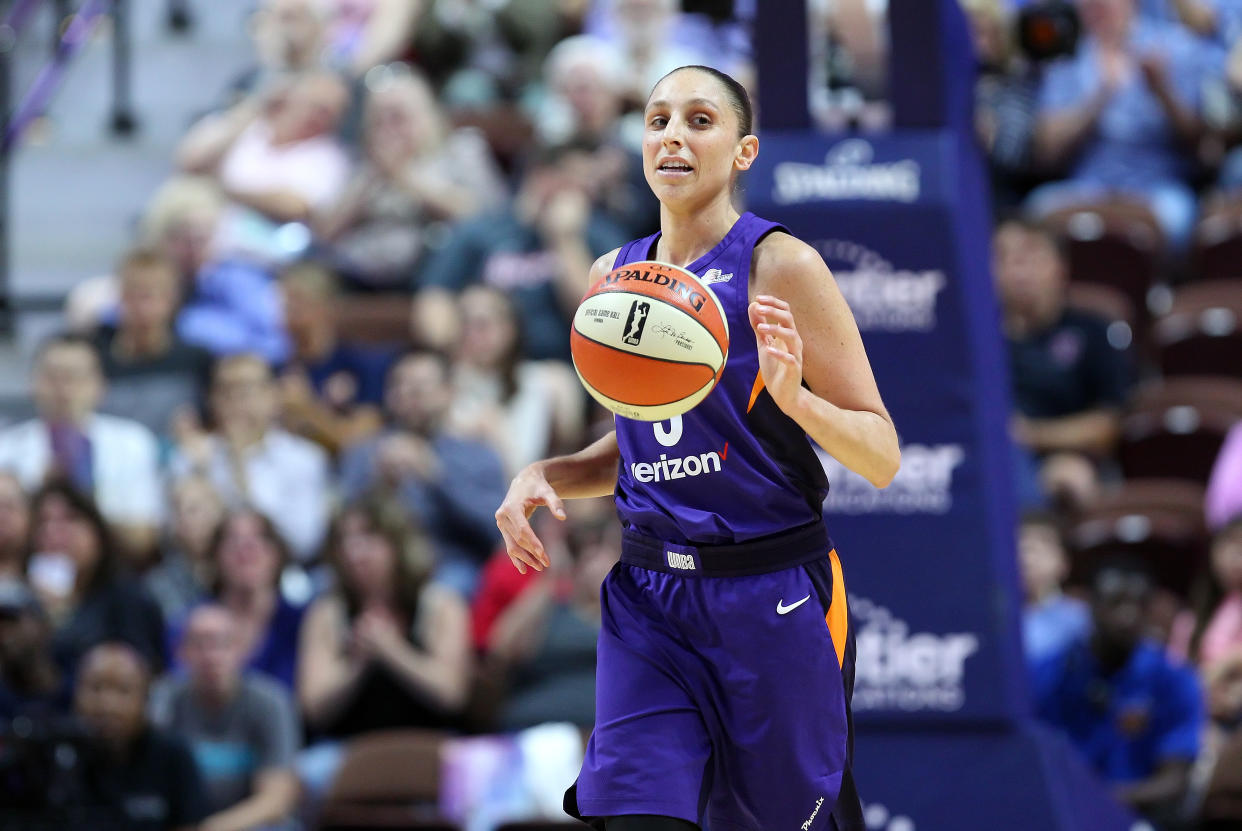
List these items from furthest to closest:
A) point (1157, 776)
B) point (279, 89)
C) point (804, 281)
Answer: point (279, 89) → point (1157, 776) → point (804, 281)

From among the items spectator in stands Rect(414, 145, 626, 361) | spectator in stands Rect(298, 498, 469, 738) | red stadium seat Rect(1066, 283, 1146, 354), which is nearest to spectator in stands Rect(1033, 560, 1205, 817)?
red stadium seat Rect(1066, 283, 1146, 354)

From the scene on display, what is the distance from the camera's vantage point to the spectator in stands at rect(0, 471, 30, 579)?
8.16 m

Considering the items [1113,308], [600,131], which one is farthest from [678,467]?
[600,131]

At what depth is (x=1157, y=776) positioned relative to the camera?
6.95 meters

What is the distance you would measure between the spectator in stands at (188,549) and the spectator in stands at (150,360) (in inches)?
29.4

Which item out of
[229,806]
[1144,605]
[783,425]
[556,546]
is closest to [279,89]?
[556,546]

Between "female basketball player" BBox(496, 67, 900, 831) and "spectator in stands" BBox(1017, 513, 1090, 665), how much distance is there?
4.28m

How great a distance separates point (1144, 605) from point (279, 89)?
5.96 m

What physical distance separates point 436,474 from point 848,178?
326 centimetres

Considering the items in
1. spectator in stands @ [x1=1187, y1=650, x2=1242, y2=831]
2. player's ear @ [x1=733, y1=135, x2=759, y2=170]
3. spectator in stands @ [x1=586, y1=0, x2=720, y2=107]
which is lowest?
spectator in stands @ [x1=1187, y1=650, x2=1242, y2=831]

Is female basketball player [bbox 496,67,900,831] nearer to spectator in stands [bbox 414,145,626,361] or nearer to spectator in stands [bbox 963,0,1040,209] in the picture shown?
spectator in stands [bbox 414,145,626,361]

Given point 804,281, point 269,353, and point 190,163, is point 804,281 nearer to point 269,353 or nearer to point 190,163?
point 269,353

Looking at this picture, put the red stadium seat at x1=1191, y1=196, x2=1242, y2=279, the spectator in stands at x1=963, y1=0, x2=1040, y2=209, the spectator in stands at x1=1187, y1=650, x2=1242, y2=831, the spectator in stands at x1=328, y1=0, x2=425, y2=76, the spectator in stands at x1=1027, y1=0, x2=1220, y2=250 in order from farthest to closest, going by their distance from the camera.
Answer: the spectator in stands at x1=328, y1=0, x2=425, y2=76 < the spectator in stands at x1=963, y1=0, x2=1040, y2=209 < the spectator in stands at x1=1027, y1=0, x2=1220, y2=250 < the red stadium seat at x1=1191, y1=196, x2=1242, y2=279 < the spectator in stands at x1=1187, y1=650, x2=1242, y2=831

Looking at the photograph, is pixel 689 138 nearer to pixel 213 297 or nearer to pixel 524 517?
pixel 524 517
